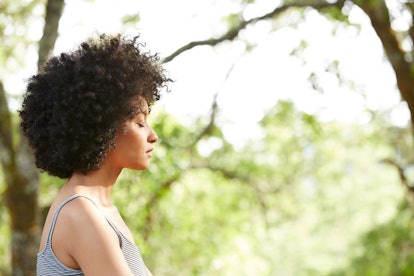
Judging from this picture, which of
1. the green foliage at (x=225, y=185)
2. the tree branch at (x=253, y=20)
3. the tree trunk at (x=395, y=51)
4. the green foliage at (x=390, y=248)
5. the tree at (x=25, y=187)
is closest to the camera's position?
the tree at (x=25, y=187)

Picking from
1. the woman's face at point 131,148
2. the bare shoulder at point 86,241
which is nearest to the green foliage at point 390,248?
the woman's face at point 131,148

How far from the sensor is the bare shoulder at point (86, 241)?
1.95 m

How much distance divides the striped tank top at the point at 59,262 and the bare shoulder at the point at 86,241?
1cm

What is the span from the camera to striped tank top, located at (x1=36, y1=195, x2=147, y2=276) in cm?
204

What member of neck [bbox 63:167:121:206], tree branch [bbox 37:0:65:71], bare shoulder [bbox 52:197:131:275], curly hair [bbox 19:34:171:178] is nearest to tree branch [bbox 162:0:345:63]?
tree branch [bbox 37:0:65:71]

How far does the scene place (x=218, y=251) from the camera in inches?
607

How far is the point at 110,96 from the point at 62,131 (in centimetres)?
16

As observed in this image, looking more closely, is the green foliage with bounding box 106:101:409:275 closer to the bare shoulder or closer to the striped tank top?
the striped tank top

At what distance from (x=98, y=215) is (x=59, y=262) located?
172 millimetres

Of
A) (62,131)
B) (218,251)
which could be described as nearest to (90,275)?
(62,131)

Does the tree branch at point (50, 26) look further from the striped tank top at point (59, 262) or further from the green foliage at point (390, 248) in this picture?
the green foliage at point (390, 248)

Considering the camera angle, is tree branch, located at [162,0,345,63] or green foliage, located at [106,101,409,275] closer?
tree branch, located at [162,0,345,63]

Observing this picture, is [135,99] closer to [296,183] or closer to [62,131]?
[62,131]

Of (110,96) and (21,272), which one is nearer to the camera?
(110,96)
